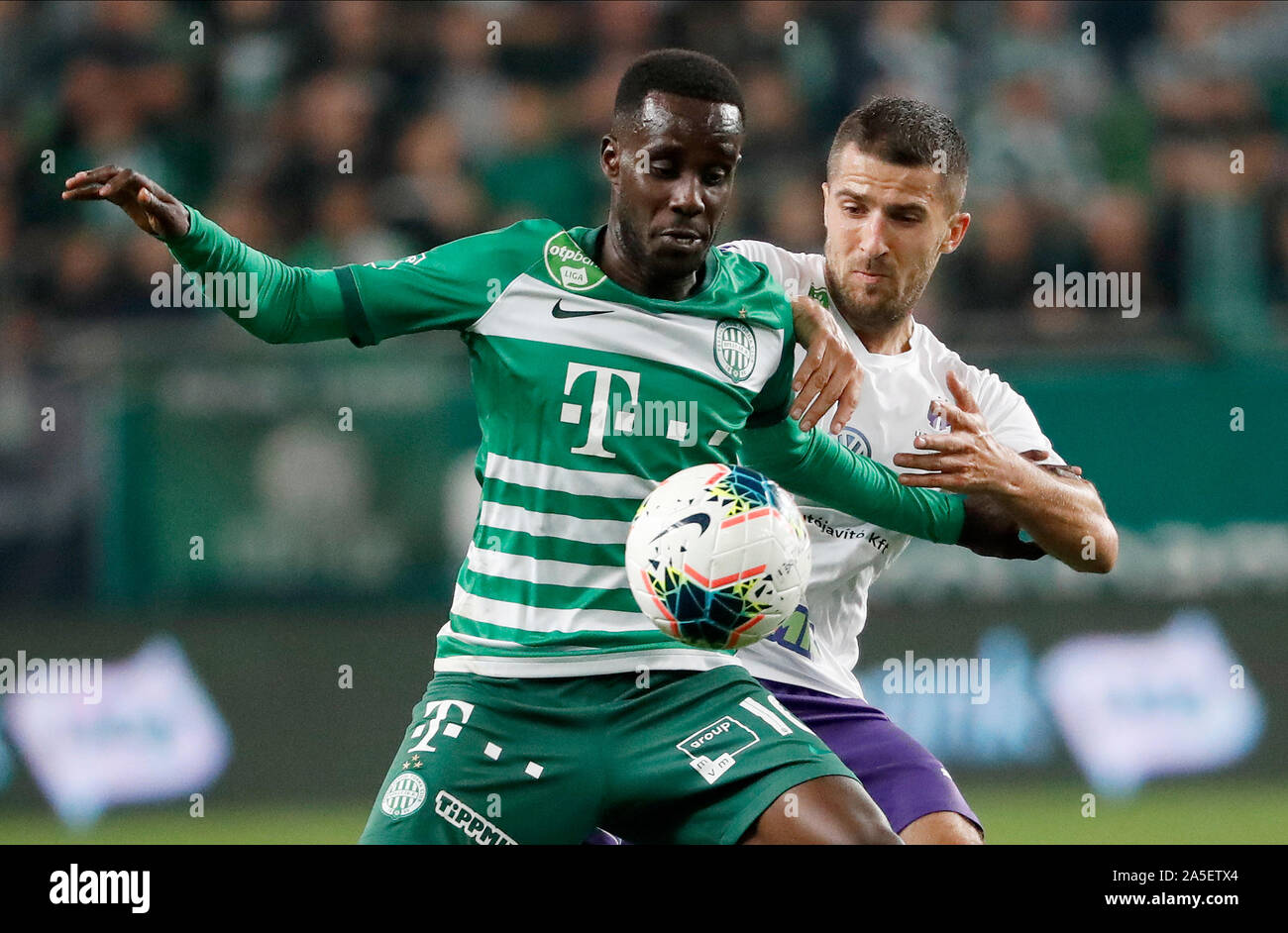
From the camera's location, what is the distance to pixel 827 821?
146 inches

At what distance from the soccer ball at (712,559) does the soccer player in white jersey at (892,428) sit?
31.4 inches

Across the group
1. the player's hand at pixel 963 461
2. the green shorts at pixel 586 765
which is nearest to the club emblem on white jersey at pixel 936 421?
the player's hand at pixel 963 461

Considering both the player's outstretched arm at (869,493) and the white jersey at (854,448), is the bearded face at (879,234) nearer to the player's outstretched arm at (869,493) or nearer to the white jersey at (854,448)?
the white jersey at (854,448)

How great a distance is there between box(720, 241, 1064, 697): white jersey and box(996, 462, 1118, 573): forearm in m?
0.21

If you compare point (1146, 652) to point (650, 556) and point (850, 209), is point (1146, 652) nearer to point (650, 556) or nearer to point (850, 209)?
point (850, 209)

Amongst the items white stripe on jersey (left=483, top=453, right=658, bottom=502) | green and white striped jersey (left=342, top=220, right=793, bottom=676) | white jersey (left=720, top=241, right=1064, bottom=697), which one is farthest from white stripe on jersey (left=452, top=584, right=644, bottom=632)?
white jersey (left=720, top=241, right=1064, bottom=697)

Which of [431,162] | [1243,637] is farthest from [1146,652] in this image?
[431,162]

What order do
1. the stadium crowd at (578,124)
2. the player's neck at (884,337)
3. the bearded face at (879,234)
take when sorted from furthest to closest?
the stadium crowd at (578,124), the player's neck at (884,337), the bearded face at (879,234)

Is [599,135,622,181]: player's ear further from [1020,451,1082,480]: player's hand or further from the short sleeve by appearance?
[1020,451,1082,480]: player's hand

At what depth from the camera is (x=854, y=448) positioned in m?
4.98

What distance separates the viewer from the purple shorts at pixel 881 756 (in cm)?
458

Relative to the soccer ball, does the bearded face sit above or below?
above

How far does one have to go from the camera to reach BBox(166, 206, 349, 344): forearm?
383cm

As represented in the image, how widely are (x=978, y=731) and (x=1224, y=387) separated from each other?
6.79 feet
